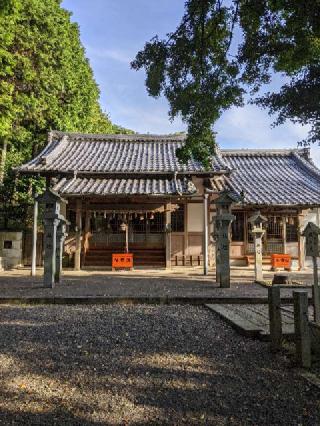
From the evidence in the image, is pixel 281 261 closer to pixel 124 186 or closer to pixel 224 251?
pixel 224 251

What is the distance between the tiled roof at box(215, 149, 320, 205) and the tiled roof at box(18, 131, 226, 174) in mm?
1840

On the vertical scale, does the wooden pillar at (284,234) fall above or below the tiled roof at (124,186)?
below

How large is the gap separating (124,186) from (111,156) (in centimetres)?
369

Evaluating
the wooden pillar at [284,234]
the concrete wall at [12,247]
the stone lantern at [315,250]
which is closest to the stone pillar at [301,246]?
the wooden pillar at [284,234]

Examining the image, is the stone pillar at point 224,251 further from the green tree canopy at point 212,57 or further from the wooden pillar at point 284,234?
the wooden pillar at point 284,234

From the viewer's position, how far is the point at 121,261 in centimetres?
1368

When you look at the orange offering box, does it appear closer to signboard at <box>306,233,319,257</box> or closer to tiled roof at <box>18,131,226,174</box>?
tiled roof at <box>18,131,226,174</box>

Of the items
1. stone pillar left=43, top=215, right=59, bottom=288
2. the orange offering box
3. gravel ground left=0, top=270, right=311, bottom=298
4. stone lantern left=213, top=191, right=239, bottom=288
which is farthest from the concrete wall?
the orange offering box

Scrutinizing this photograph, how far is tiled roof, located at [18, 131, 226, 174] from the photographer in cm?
1518

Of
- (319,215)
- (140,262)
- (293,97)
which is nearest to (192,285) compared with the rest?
(140,262)

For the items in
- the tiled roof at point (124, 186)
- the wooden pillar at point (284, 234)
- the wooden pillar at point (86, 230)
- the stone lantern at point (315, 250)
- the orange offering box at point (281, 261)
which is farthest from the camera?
Result: the wooden pillar at point (284, 234)

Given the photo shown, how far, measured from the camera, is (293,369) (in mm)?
3490

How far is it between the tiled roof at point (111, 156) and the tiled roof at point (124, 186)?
0.45 metres

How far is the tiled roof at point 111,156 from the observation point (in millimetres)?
15180
